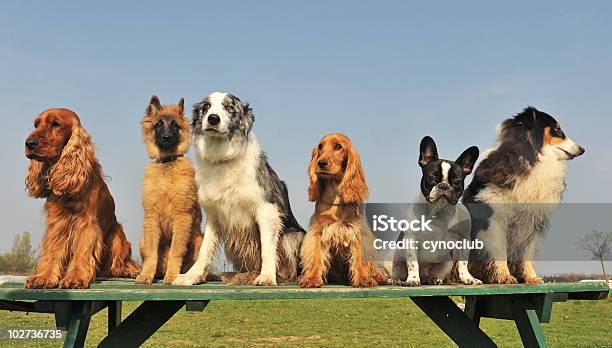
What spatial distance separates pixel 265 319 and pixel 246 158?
13.0 meters

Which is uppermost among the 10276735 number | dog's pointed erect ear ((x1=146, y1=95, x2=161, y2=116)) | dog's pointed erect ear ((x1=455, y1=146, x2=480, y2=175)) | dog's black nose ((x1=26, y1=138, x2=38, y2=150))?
dog's pointed erect ear ((x1=146, y1=95, x2=161, y2=116))

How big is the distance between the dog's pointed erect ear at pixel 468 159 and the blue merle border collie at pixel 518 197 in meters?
0.36

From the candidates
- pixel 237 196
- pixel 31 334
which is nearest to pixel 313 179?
pixel 237 196

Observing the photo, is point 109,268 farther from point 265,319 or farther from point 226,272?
point 265,319

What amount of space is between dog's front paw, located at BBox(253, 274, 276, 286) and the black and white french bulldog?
1.04 metres

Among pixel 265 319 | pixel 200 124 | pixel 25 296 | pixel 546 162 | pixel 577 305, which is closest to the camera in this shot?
pixel 25 296

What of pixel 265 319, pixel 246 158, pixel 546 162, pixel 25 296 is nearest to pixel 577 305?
pixel 265 319

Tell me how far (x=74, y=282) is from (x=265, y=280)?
61.0 inches

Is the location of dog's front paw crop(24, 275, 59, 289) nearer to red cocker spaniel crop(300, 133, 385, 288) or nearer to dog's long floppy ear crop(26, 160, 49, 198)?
dog's long floppy ear crop(26, 160, 49, 198)

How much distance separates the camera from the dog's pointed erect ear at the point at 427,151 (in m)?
4.91

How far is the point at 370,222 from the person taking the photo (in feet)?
16.3

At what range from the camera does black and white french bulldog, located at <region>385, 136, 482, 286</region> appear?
4.71m

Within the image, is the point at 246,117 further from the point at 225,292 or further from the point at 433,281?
the point at 433,281

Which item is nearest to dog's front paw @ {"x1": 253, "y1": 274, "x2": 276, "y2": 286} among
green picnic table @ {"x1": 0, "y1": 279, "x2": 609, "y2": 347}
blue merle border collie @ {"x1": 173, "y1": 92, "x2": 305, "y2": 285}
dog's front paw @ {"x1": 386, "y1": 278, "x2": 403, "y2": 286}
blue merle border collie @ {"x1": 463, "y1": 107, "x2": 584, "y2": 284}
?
blue merle border collie @ {"x1": 173, "y1": 92, "x2": 305, "y2": 285}
